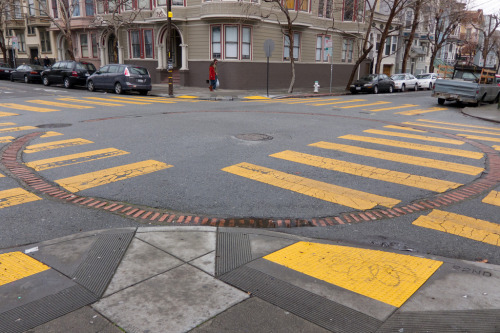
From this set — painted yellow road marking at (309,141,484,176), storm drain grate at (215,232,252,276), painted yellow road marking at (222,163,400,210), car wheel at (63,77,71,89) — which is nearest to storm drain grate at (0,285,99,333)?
storm drain grate at (215,232,252,276)

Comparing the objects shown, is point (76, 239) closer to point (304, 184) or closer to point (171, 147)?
point (304, 184)

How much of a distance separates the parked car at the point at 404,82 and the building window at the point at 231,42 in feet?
45.3

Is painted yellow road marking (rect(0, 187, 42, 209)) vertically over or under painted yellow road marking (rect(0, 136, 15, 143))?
under

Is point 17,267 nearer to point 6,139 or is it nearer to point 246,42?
point 6,139

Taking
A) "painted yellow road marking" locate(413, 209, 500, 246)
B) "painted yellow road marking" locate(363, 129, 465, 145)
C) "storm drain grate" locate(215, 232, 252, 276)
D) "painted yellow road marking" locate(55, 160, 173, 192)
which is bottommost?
"painted yellow road marking" locate(413, 209, 500, 246)

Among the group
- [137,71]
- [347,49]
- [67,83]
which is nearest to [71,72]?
[67,83]

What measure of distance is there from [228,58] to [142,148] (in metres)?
20.4

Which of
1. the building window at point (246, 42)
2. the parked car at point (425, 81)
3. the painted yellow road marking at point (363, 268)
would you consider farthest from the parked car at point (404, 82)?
the painted yellow road marking at point (363, 268)

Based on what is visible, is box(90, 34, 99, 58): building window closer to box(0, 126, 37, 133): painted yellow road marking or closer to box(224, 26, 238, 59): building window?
box(224, 26, 238, 59): building window

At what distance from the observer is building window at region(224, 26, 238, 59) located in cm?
2782

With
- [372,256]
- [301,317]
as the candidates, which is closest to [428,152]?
[372,256]

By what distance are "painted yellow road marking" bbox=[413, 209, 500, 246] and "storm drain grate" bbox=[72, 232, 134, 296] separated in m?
3.80

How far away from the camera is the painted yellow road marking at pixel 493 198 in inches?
245

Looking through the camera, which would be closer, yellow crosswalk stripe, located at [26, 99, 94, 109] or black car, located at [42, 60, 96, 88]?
yellow crosswalk stripe, located at [26, 99, 94, 109]
